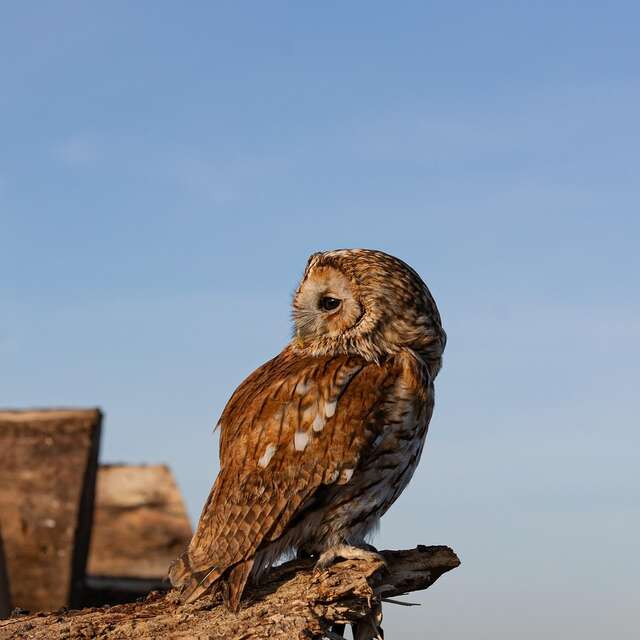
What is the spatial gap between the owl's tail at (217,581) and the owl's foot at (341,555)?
1.26ft

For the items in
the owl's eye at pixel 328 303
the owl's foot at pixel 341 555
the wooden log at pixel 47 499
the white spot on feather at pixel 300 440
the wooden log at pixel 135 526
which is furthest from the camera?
the wooden log at pixel 135 526

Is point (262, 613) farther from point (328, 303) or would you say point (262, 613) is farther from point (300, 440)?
point (328, 303)

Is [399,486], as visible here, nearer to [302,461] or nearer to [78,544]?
[302,461]

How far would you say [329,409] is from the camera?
5215 mm

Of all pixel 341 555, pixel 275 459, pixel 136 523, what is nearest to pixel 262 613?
pixel 341 555

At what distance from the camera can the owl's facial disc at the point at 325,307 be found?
575cm

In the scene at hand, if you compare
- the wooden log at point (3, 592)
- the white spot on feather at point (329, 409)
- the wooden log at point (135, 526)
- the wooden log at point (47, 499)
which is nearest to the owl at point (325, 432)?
the white spot on feather at point (329, 409)

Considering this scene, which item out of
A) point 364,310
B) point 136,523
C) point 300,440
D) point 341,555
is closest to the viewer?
point 300,440

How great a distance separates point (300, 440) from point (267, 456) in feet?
0.55

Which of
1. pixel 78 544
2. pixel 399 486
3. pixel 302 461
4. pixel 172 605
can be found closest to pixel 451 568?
pixel 399 486

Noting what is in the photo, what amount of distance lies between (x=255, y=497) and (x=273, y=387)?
588 mm

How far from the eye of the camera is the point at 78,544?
12.5m

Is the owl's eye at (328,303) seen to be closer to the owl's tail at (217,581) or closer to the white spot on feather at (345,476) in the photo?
the white spot on feather at (345,476)

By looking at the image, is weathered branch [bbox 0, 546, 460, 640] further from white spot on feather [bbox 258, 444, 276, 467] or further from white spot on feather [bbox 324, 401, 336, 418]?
white spot on feather [bbox 324, 401, 336, 418]
